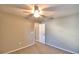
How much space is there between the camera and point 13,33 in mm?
2521

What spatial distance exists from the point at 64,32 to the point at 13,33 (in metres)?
1.01

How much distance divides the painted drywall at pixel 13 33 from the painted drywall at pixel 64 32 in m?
0.39

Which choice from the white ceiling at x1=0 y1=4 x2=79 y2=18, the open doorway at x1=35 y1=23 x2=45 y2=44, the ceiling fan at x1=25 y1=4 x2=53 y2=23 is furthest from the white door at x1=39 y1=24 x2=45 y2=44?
the white ceiling at x1=0 y1=4 x2=79 y2=18

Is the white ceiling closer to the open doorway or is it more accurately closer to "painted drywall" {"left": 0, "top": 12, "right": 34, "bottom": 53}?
"painted drywall" {"left": 0, "top": 12, "right": 34, "bottom": 53}

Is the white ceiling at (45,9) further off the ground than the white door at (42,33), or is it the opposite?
the white ceiling at (45,9)

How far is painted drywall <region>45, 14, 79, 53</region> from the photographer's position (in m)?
2.48

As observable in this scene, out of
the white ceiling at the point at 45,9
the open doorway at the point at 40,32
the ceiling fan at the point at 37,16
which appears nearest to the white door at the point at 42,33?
the open doorway at the point at 40,32

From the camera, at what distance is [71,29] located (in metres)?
2.50

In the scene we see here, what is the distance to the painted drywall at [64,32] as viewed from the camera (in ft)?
8.14

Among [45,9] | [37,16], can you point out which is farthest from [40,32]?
[45,9]

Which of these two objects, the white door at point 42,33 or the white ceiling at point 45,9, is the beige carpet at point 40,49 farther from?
the white ceiling at point 45,9

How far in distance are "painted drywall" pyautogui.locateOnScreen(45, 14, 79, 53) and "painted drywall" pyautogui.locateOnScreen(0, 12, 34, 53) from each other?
39cm
